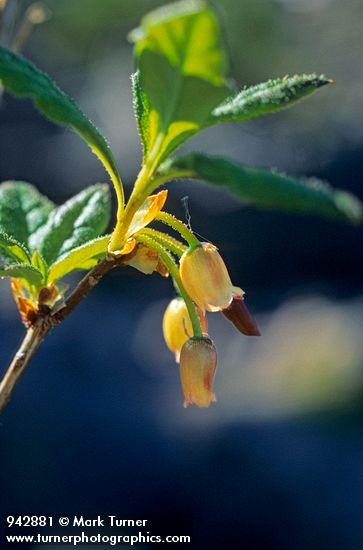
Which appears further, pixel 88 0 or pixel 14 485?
pixel 88 0

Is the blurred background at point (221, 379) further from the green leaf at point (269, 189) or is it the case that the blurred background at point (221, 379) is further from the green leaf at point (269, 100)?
the green leaf at point (269, 189)

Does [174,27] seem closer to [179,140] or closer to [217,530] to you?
[179,140]

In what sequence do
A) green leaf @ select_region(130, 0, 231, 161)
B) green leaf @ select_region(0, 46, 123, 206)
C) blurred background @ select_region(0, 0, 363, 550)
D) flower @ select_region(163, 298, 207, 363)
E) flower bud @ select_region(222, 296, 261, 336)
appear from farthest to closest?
blurred background @ select_region(0, 0, 363, 550)
flower @ select_region(163, 298, 207, 363)
flower bud @ select_region(222, 296, 261, 336)
green leaf @ select_region(0, 46, 123, 206)
green leaf @ select_region(130, 0, 231, 161)

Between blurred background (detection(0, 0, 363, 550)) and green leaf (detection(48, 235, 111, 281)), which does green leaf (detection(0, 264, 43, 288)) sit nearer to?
green leaf (detection(48, 235, 111, 281))

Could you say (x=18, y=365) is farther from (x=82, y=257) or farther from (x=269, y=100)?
(x=269, y=100)

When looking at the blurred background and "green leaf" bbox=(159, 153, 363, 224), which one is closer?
"green leaf" bbox=(159, 153, 363, 224)

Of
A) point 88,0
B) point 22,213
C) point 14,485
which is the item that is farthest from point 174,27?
point 88,0

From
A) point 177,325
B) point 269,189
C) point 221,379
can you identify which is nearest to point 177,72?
point 269,189

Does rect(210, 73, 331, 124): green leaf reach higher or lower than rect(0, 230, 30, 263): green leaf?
higher

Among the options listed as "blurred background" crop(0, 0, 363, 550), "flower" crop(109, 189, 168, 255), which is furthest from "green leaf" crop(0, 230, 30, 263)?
"blurred background" crop(0, 0, 363, 550)
